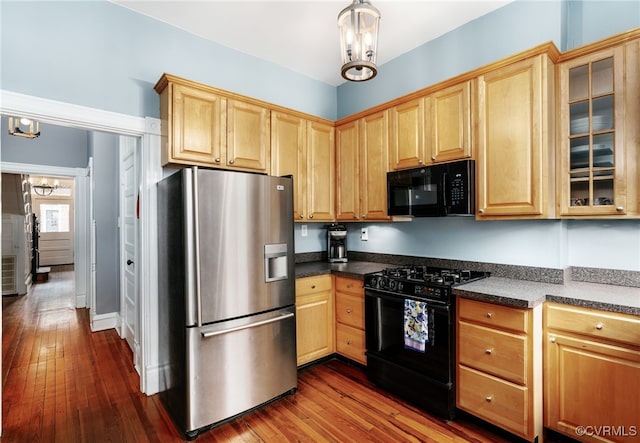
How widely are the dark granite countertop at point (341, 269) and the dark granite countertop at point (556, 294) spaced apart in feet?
3.10

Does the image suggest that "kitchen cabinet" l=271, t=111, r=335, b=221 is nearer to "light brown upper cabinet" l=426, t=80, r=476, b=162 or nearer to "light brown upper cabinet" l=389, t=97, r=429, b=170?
"light brown upper cabinet" l=389, t=97, r=429, b=170

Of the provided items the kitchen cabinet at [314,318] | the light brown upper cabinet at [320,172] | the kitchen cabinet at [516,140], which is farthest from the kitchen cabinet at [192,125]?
the kitchen cabinet at [516,140]

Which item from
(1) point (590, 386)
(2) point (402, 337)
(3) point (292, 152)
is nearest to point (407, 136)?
(3) point (292, 152)

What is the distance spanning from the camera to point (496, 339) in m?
1.93

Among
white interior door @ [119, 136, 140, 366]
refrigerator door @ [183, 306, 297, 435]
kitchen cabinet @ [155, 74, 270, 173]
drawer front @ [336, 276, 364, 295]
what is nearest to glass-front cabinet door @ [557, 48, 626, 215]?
drawer front @ [336, 276, 364, 295]

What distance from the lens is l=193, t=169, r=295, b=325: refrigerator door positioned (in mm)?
2035

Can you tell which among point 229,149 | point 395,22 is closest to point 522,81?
point 395,22

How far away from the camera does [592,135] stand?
1.98m

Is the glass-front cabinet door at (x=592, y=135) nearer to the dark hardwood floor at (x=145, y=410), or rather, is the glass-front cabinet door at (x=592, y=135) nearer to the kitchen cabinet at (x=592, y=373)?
the kitchen cabinet at (x=592, y=373)

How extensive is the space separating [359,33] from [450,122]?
1262mm

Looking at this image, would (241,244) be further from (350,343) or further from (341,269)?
(350,343)

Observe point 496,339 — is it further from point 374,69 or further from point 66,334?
point 66,334

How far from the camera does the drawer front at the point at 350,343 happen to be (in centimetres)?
281

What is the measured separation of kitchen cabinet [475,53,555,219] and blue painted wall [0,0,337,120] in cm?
225
